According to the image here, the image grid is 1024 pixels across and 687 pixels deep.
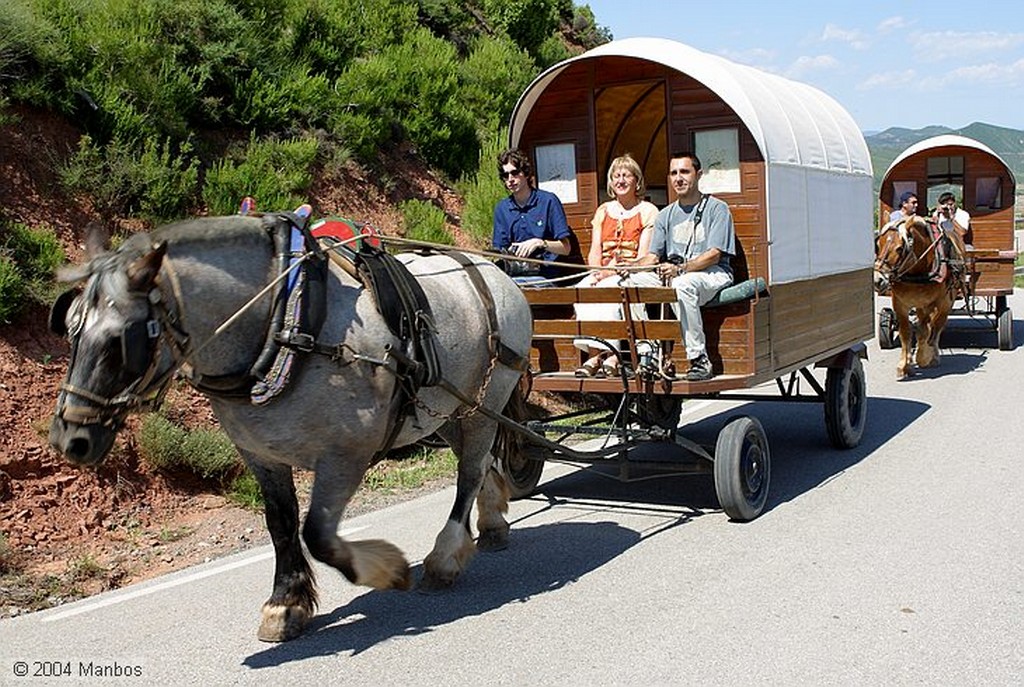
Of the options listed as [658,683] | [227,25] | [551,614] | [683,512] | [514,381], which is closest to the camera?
[658,683]

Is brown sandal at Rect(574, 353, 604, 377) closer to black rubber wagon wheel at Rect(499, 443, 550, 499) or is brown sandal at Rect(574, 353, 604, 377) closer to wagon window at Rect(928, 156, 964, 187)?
black rubber wagon wheel at Rect(499, 443, 550, 499)

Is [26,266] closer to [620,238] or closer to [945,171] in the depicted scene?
[620,238]

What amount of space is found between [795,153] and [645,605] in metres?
4.14

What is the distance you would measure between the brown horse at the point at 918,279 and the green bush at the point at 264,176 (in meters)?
7.46

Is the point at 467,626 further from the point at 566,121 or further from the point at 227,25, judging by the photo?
the point at 227,25

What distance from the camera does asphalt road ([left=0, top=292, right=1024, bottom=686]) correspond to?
4.56 meters

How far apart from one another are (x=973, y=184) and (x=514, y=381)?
14908 mm

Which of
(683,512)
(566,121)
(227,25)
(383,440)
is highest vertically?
(227,25)

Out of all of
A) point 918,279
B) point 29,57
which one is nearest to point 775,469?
point 918,279

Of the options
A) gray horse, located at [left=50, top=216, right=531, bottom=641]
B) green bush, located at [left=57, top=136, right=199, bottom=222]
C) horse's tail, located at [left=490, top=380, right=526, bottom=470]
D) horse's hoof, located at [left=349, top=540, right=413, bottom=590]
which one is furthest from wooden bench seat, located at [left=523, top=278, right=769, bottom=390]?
green bush, located at [left=57, top=136, right=199, bottom=222]

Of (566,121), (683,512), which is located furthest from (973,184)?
(683,512)

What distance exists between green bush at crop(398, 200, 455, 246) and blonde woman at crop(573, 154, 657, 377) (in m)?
5.01

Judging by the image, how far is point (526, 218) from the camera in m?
7.76

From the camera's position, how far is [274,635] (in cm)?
495
